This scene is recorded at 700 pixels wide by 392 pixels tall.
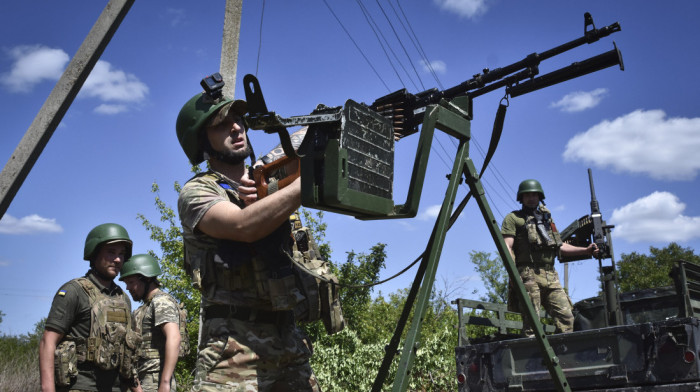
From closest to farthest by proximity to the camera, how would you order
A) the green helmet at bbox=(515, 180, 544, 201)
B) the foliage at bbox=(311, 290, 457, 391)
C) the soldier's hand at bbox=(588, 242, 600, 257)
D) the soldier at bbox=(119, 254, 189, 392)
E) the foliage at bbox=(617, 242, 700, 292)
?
the soldier at bbox=(119, 254, 189, 392) → the soldier's hand at bbox=(588, 242, 600, 257) → the green helmet at bbox=(515, 180, 544, 201) → the foliage at bbox=(311, 290, 457, 391) → the foliage at bbox=(617, 242, 700, 292)

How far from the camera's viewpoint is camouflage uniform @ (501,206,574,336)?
7.61m

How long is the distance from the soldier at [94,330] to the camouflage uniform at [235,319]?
197 centimetres

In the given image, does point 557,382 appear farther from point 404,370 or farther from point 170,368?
point 170,368

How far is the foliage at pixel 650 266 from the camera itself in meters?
28.8

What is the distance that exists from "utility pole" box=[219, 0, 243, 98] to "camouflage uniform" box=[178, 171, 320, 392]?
4.61 metres

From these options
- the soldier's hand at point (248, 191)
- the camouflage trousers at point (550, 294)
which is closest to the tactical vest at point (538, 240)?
the camouflage trousers at point (550, 294)

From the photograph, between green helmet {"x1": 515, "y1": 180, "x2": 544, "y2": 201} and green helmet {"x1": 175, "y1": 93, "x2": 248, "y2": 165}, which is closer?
green helmet {"x1": 175, "y1": 93, "x2": 248, "y2": 165}

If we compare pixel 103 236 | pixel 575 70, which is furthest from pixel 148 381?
pixel 575 70

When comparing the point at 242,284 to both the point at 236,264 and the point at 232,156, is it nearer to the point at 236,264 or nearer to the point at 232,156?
the point at 236,264

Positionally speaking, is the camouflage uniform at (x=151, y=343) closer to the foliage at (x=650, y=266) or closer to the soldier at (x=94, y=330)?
the soldier at (x=94, y=330)

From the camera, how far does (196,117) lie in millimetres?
3139

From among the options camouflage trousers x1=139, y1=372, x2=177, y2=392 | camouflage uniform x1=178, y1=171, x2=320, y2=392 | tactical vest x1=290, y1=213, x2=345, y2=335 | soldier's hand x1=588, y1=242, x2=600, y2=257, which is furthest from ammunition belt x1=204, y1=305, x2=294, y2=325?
soldier's hand x1=588, y1=242, x2=600, y2=257

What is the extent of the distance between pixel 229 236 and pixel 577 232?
6.60 meters

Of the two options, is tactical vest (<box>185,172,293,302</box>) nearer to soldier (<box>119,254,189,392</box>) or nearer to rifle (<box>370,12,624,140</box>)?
rifle (<box>370,12,624,140</box>)
